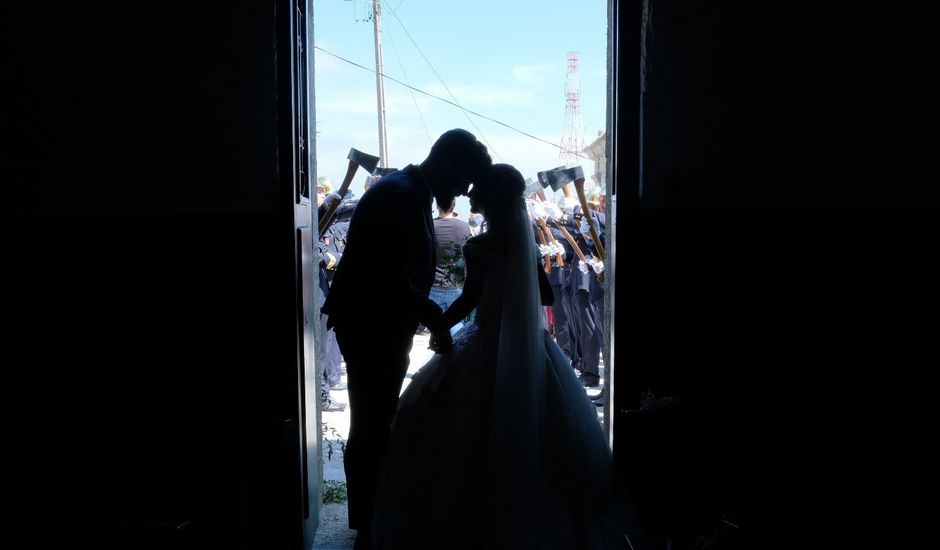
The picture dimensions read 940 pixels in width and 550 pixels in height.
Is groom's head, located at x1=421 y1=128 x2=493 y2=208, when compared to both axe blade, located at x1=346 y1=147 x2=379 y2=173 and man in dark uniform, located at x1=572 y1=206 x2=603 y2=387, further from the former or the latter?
man in dark uniform, located at x1=572 y1=206 x2=603 y2=387

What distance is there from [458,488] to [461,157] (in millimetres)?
1325

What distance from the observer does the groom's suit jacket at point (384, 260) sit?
2.73 m

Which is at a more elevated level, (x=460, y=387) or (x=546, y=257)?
(x=546, y=257)

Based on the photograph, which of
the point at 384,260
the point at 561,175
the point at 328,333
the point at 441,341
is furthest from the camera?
the point at 328,333

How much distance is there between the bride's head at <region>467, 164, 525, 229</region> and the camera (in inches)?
115

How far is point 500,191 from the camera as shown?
2928mm

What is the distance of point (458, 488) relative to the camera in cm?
264
